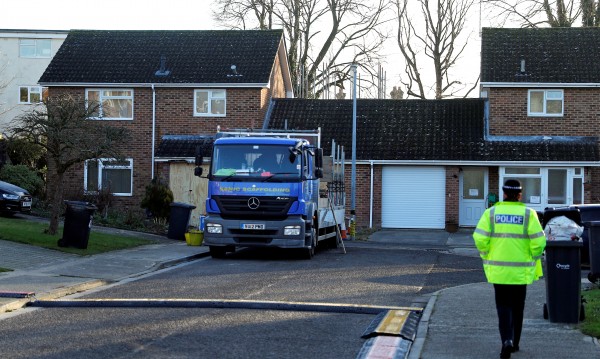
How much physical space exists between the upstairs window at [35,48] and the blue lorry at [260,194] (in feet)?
121

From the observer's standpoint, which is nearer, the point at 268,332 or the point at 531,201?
the point at 268,332

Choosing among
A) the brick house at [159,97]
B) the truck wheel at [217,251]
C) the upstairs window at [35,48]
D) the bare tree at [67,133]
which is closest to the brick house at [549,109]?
the brick house at [159,97]

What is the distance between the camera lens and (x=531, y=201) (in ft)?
111

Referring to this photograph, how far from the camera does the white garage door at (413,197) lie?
1356 inches

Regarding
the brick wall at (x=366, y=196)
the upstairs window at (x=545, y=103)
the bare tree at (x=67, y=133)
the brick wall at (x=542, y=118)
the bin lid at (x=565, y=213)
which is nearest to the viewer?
the bin lid at (x=565, y=213)

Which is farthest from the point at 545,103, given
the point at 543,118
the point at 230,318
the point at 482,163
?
the point at 230,318

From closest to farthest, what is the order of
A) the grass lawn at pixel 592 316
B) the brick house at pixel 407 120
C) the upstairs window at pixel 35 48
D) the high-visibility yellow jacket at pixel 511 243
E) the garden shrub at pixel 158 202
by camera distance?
the high-visibility yellow jacket at pixel 511 243
the grass lawn at pixel 592 316
the garden shrub at pixel 158 202
the brick house at pixel 407 120
the upstairs window at pixel 35 48

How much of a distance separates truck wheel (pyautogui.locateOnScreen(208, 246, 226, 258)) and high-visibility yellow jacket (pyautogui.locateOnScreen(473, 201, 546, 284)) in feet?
40.8

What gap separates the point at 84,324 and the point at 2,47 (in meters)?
47.1

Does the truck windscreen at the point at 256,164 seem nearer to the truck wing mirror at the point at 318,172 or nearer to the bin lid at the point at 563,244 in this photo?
the truck wing mirror at the point at 318,172

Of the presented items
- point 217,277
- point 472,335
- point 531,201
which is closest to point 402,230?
point 531,201

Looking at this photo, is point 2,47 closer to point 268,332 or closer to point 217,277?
point 217,277

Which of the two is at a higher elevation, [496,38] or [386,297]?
[496,38]

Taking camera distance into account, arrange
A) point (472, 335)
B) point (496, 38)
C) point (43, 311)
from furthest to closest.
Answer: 1. point (496, 38)
2. point (43, 311)
3. point (472, 335)
